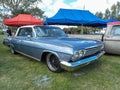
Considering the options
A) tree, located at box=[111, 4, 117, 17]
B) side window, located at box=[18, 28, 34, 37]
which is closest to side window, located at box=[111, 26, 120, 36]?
side window, located at box=[18, 28, 34, 37]

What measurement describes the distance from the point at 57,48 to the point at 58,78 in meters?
0.86

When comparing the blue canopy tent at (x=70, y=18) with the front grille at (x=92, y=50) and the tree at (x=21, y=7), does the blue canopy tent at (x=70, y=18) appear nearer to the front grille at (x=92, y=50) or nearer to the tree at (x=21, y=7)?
the front grille at (x=92, y=50)

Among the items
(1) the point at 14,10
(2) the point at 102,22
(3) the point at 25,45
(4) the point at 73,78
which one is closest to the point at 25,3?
(1) the point at 14,10

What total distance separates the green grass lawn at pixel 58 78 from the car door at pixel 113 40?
1.35 meters

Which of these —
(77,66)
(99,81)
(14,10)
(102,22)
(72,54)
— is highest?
(14,10)

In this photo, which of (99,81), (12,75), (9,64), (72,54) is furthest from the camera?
(9,64)

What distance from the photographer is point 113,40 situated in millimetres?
6336

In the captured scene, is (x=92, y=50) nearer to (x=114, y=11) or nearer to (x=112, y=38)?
(x=112, y=38)

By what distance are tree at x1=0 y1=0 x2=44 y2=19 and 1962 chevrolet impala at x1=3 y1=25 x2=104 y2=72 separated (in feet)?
92.5

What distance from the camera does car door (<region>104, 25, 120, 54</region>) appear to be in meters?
6.28

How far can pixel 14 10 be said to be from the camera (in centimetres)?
3272

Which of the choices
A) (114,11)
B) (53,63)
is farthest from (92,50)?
(114,11)

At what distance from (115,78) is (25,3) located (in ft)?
108

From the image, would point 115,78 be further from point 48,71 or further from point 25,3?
point 25,3
